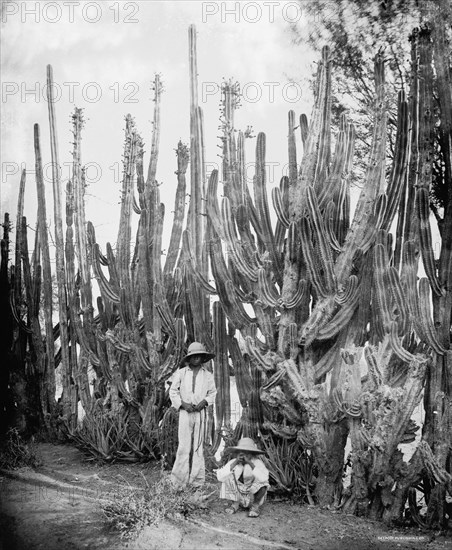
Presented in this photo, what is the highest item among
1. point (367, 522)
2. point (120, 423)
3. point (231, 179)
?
point (231, 179)

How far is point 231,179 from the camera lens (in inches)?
283

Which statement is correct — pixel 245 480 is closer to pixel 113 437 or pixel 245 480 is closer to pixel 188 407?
pixel 188 407

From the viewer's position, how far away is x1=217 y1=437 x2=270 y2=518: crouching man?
6.06m

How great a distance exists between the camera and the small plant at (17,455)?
7.73 metres

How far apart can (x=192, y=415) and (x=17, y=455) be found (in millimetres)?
2768

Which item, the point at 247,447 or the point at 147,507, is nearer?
the point at 147,507

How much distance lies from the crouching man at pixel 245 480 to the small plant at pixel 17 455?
296 cm

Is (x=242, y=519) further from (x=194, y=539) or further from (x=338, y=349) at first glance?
(x=338, y=349)

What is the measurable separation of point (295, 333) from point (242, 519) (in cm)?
193

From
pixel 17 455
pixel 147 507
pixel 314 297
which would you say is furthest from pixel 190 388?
pixel 17 455

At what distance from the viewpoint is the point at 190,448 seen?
21.7 feet

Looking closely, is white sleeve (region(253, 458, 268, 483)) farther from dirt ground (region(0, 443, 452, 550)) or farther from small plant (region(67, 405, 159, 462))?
small plant (region(67, 405, 159, 462))

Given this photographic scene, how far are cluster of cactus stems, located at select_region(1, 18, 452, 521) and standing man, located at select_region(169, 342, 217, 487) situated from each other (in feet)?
1.87

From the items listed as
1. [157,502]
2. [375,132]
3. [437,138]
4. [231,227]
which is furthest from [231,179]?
[157,502]
